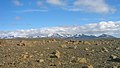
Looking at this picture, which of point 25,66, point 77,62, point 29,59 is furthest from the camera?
point 29,59

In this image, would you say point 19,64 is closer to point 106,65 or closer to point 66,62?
point 66,62

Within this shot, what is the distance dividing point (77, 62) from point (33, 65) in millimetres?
3461

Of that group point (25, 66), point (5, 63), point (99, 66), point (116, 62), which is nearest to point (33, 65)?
point (25, 66)

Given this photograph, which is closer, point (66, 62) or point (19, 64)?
point (19, 64)

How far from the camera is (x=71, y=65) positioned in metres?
22.6

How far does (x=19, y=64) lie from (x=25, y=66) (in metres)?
0.92

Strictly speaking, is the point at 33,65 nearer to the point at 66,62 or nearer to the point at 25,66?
the point at 25,66

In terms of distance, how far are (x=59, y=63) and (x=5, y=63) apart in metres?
3.85

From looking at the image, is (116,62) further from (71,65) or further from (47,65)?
(47,65)

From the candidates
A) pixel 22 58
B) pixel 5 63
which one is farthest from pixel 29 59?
pixel 5 63

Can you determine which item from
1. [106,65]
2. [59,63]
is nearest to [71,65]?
[59,63]

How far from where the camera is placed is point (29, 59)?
83.1 feet

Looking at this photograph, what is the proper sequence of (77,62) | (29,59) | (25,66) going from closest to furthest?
(25,66) < (77,62) < (29,59)

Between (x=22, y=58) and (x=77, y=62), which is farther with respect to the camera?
(x=22, y=58)
